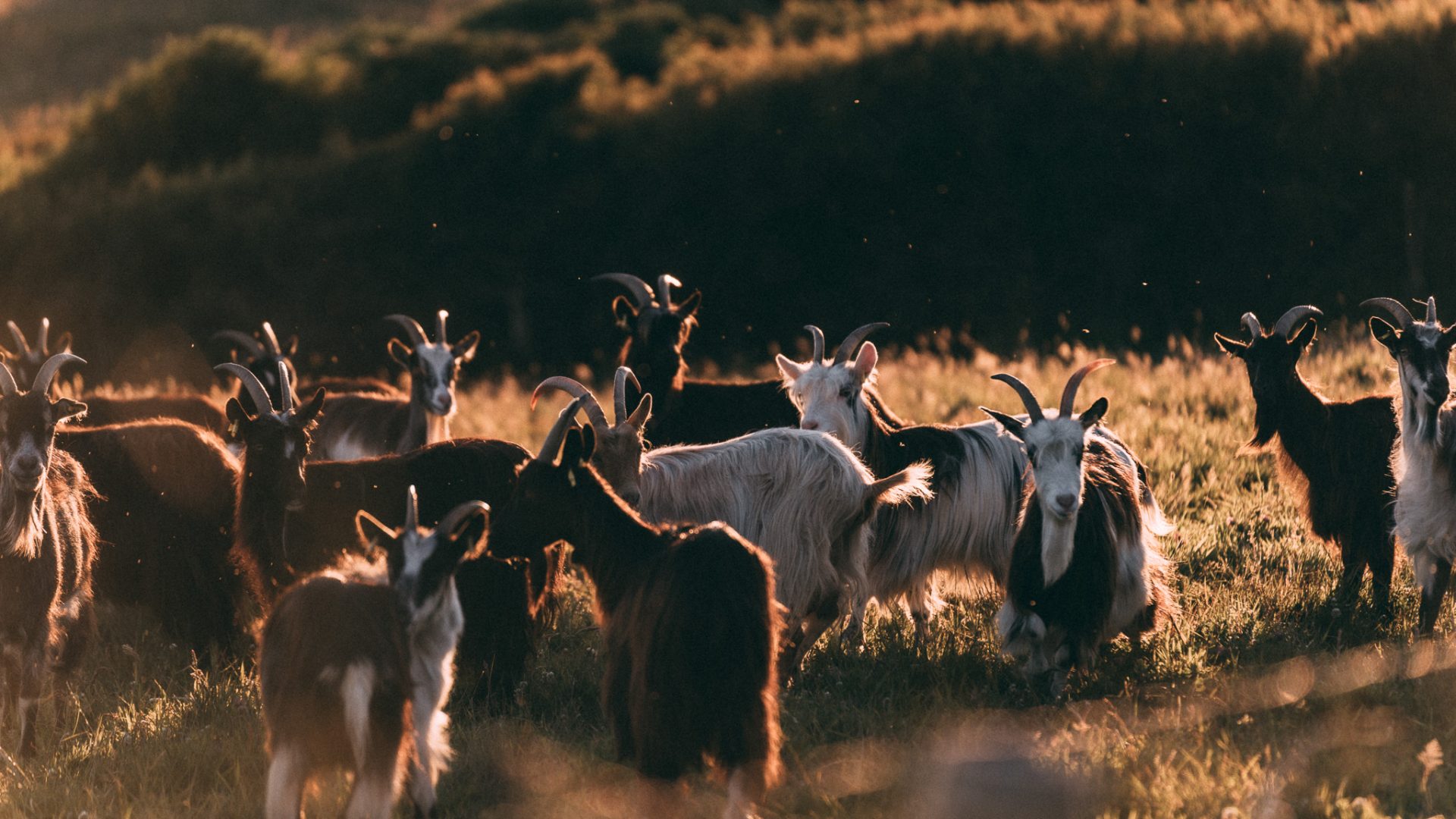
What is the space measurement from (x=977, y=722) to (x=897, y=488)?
1.26m

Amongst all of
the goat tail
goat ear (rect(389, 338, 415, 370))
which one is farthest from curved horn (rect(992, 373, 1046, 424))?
goat ear (rect(389, 338, 415, 370))

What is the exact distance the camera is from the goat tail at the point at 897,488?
259 inches

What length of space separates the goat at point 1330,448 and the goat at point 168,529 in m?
5.45

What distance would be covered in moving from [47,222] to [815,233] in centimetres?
1320

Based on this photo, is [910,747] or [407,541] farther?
[910,747]

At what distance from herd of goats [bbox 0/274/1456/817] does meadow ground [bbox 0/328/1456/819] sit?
0.74 ft

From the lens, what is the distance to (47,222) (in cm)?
2333

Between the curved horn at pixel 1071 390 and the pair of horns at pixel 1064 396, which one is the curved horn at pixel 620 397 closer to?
the pair of horns at pixel 1064 396

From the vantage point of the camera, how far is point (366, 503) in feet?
22.3

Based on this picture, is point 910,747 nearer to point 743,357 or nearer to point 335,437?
point 335,437

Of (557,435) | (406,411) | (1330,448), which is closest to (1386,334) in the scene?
(1330,448)

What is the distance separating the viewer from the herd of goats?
15.1 feet

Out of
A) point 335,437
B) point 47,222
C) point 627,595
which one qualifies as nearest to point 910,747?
point 627,595

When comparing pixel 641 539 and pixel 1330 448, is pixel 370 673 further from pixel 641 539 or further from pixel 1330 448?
pixel 1330 448
